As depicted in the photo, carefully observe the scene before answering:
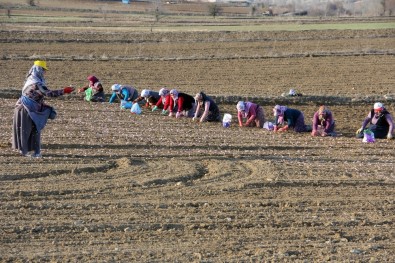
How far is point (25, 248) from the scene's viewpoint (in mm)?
9656

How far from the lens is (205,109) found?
20.5 metres

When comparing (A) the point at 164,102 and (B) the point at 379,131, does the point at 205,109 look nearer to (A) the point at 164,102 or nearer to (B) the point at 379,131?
(A) the point at 164,102

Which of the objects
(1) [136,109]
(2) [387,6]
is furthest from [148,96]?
(2) [387,6]

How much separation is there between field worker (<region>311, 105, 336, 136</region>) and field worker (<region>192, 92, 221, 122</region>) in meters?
2.61

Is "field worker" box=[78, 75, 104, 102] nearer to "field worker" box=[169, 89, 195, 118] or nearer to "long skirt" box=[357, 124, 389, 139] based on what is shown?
"field worker" box=[169, 89, 195, 118]

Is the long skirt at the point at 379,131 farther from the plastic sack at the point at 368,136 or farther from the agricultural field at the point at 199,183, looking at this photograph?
the agricultural field at the point at 199,183

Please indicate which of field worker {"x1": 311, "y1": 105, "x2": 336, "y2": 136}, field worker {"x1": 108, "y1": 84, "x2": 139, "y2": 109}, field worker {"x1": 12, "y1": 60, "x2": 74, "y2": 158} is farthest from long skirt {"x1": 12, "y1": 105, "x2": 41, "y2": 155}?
field worker {"x1": 108, "y1": 84, "x2": 139, "y2": 109}

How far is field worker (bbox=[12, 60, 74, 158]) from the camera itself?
14.9m

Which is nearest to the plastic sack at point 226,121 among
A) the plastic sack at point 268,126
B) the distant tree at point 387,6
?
the plastic sack at point 268,126

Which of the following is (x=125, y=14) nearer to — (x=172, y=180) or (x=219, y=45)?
(x=219, y=45)

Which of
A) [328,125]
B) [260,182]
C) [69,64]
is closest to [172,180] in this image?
[260,182]

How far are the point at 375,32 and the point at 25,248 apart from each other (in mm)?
44043

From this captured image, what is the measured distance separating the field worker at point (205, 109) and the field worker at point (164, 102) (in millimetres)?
864

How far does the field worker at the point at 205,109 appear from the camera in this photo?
20438 mm
